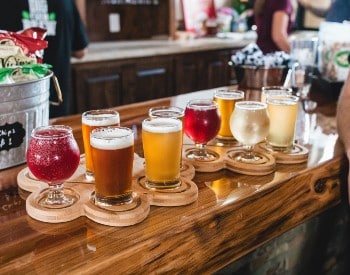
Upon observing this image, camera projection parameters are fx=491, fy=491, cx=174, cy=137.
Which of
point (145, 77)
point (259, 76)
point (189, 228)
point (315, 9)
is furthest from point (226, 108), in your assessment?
point (315, 9)

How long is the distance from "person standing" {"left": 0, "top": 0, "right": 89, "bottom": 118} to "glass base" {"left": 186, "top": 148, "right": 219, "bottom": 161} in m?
1.20

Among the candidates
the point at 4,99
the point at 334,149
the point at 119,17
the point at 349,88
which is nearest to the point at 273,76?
the point at 349,88

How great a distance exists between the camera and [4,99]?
1219 millimetres

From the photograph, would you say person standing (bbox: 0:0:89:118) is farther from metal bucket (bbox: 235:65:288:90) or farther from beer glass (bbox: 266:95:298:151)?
beer glass (bbox: 266:95:298:151)

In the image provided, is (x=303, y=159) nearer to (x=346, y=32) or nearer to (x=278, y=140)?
(x=278, y=140)

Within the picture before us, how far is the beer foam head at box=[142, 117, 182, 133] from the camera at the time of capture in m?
1.11

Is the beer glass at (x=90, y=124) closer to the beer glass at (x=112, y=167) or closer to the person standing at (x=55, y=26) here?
the beer glass at (x=112, y=167)

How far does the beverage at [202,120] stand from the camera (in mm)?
1312

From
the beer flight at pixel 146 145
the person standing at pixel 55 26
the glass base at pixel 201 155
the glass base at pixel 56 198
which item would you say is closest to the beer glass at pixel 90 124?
the beer flight at pixel 146 145

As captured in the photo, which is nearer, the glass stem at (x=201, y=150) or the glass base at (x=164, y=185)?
the glass base at (x=164, y=185)

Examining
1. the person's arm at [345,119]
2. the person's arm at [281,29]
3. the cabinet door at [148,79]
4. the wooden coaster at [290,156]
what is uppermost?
the person's arm at [281,29]

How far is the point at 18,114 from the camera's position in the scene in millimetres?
1271

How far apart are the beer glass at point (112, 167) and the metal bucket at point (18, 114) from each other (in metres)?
0.31

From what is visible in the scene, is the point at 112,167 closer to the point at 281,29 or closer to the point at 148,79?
the point at 281,29
